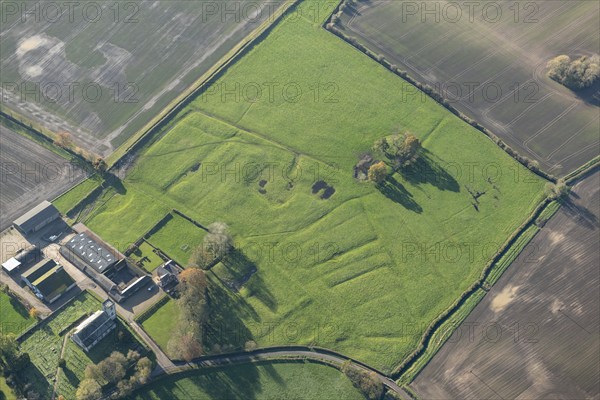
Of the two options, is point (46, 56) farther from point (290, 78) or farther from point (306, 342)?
point (306, 342)

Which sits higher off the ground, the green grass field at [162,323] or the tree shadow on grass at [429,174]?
the green grass field at [162,323]

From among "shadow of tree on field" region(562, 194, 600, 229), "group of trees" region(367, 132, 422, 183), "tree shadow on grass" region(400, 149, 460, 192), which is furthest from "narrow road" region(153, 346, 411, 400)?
"shadow of tree on field" region(562, 194, 600, 229)

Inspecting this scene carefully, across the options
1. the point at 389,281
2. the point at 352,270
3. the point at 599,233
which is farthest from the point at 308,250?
the point at 599,233

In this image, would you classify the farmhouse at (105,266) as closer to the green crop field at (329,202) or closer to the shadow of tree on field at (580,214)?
the green crop field at (329,202)

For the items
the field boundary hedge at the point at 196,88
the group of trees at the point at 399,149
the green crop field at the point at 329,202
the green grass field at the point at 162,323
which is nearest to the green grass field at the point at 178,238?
the green crop field at the point at 329,202

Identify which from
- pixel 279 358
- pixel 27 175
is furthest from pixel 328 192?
pixel 27 175

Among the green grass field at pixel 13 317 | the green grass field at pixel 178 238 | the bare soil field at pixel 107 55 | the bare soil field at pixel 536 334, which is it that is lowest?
the bare soil field at pixel 536 334
